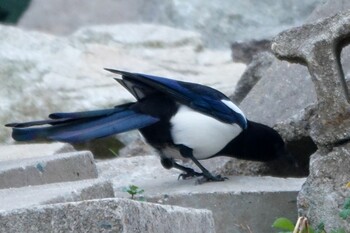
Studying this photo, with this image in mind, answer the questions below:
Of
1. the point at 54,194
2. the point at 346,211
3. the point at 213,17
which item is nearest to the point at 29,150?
the point at 54,194

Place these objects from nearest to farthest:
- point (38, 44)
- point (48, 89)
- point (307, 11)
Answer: point (48, 89)
point (38, 44)
point (307, 11)

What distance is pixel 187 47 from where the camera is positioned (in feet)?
29.1

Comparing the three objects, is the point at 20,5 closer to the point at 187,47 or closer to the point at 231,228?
the point at 187,47

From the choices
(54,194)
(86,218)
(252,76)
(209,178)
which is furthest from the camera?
(252,76)

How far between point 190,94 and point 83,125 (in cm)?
50

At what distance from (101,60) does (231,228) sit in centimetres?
359

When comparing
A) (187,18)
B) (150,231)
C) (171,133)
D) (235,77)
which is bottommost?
(187,18)

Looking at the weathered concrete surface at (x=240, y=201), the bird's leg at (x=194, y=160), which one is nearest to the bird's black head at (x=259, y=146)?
the bird's leg at (x=194, y=160)

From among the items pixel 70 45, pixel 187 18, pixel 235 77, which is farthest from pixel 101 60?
pixel 187 18

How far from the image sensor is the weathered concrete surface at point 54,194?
3.49 meters

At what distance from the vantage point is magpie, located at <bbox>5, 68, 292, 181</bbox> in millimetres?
5164

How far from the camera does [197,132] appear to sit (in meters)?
5.26

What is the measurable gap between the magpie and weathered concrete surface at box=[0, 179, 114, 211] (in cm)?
111

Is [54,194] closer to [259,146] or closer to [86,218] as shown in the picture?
[86,218]
